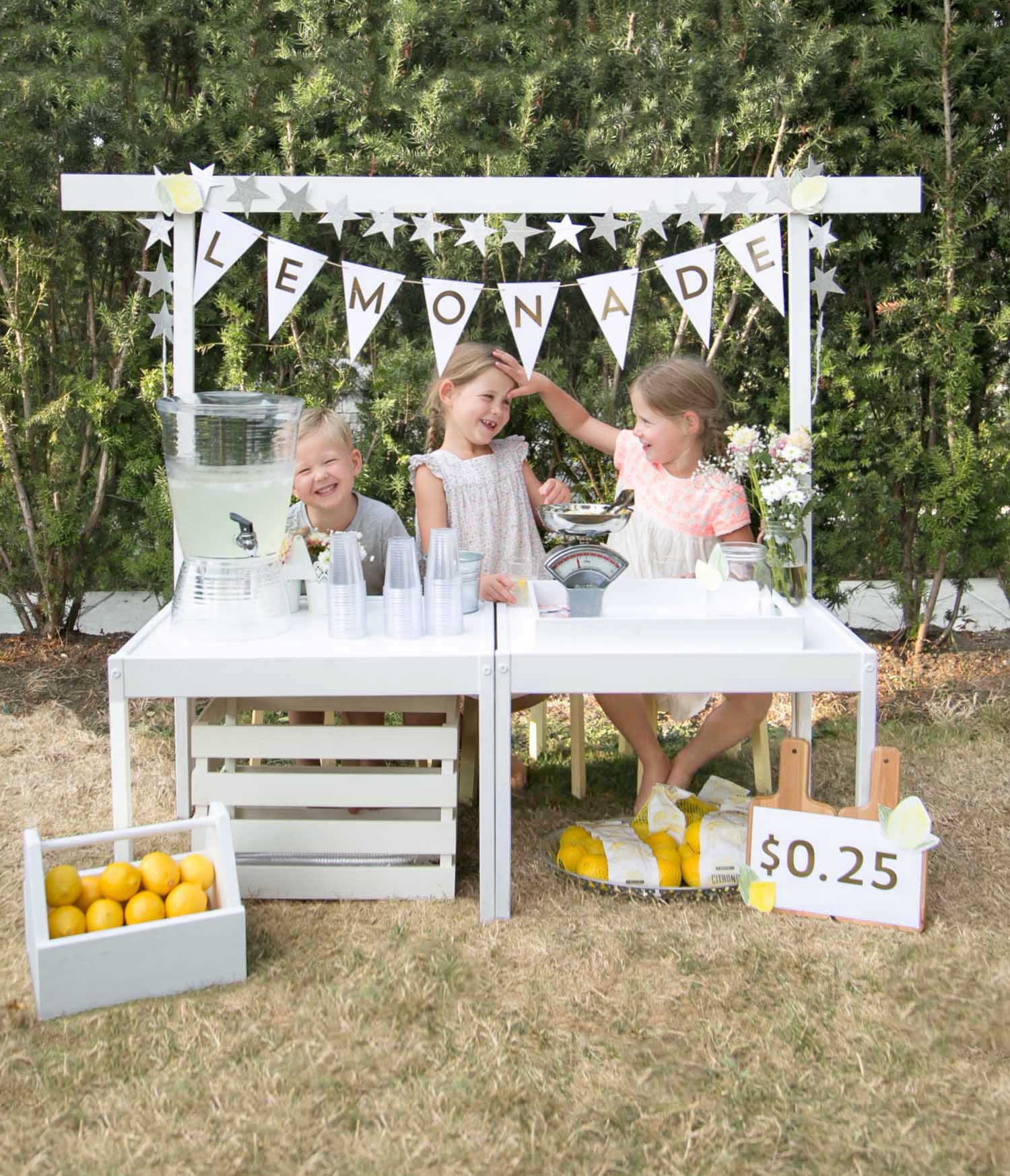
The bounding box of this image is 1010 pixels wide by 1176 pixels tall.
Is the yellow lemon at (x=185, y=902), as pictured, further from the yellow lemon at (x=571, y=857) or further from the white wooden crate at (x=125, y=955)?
the yellow lemon at (x=571, y=857)

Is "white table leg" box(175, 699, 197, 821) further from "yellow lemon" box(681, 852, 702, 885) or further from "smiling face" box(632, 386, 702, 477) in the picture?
"smiling face" box(632, 386, 702, 477)

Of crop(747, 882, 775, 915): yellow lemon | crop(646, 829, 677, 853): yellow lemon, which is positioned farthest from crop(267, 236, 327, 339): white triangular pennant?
crop(747, 882, 775, 915): yellow lemon

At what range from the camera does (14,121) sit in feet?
14.6

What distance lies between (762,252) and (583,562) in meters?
1.06

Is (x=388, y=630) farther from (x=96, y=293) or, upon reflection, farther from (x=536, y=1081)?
(x=96, y=293)

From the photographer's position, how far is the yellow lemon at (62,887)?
2.38 m

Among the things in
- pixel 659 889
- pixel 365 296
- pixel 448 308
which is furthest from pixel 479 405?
pixel 659 889

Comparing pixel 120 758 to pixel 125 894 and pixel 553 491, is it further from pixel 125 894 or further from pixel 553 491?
pixel 553 491

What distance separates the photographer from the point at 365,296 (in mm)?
3221

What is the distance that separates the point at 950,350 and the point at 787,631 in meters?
2.35

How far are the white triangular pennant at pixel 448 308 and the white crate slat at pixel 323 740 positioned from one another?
3.40 ft

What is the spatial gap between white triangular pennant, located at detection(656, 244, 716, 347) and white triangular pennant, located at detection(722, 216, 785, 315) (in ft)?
0.23

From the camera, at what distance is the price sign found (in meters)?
2.59

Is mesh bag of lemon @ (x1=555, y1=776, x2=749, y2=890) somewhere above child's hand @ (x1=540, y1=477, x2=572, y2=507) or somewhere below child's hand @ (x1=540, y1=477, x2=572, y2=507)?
below
